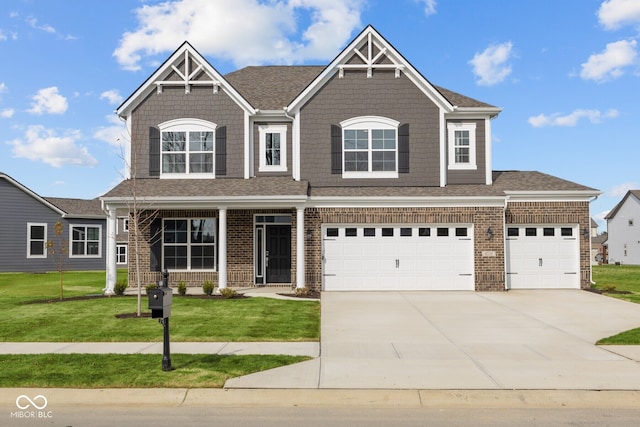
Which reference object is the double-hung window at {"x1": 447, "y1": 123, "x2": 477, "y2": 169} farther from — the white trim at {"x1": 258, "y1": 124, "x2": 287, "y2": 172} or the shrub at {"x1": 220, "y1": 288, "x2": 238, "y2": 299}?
the shrub at {"x1": 220, "y1": 288, "x2": 238, "y2": 299}

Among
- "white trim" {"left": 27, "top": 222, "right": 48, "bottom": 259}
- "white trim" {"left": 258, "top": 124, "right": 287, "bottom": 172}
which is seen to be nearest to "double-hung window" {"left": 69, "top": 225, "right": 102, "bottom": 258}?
"white trim" {"left": 27, "top": 222, "right": 48, "bottom": 259}

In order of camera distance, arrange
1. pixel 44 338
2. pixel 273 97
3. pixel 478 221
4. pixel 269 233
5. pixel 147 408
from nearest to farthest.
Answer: pixel 147 408
pixel 44 338
pixel 478 221
pixel 269 233
pixel 273 97

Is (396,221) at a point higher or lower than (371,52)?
lower

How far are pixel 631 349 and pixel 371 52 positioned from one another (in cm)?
1430

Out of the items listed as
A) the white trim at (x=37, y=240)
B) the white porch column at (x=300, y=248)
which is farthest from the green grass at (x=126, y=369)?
the white trim at (x=37, y=240)

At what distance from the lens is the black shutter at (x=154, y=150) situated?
20.4 metres

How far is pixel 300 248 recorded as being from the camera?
715 inches

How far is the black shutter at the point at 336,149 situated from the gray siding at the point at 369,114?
0.45 ft

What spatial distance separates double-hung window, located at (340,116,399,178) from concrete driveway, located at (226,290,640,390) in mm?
5704

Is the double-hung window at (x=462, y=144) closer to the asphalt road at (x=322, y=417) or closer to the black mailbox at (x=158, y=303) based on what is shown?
the asphalt road at (x=322, y=417)

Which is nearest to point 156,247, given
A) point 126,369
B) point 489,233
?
point 489,233

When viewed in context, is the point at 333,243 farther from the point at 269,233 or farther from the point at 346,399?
the point at 346,399

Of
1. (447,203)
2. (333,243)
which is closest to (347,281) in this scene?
(333,243)

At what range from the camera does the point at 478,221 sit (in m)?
18.6
